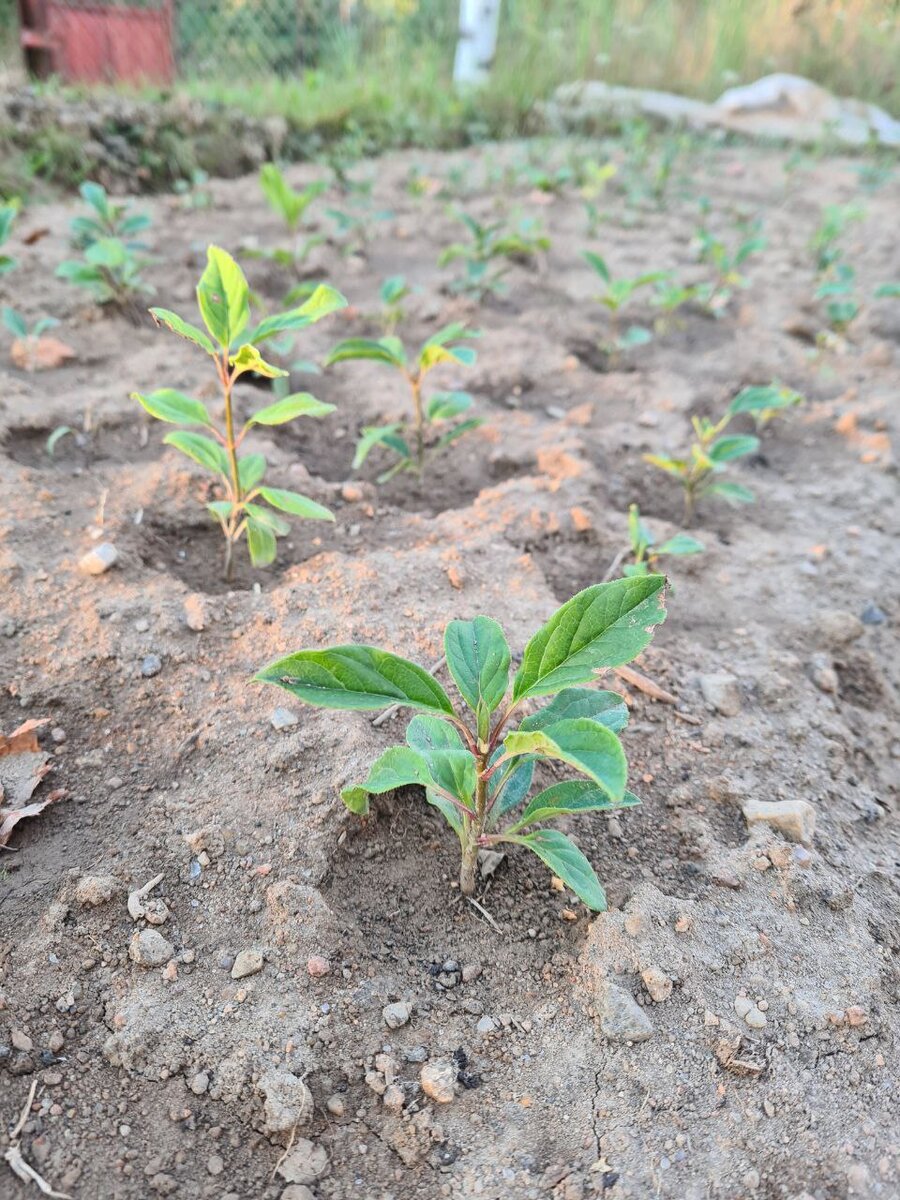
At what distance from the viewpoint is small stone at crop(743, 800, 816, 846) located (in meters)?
1.44

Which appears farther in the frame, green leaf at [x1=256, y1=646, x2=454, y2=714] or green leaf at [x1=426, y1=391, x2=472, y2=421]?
green leaf at [x1=426, y1=391, x2=472, y2=421]

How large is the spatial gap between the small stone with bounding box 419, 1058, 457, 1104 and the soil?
0.04 feet

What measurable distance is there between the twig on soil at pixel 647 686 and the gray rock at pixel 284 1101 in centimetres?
96

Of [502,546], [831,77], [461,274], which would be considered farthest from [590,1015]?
[831,77]

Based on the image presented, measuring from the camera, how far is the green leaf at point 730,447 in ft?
7.26

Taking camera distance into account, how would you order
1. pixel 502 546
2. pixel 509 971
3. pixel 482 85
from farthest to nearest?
pixel 482 85, pixel 502 546, pixel 509 971

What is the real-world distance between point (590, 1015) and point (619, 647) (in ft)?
1.78

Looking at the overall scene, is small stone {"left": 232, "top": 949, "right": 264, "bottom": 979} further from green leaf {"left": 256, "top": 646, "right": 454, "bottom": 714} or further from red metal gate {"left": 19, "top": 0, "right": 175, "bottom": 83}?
red metal gate {"left": 19, "top": 0, "right": 175, "bottom": 83}

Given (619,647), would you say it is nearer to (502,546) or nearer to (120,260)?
(502,546)

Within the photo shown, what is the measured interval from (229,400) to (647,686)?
103cm

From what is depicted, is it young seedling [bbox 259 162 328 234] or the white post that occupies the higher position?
the white post

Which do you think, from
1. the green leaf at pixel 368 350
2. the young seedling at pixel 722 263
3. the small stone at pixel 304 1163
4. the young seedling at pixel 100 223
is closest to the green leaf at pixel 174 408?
the green leaf at pixel 368 350

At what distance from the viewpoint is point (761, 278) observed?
4004 millimetres

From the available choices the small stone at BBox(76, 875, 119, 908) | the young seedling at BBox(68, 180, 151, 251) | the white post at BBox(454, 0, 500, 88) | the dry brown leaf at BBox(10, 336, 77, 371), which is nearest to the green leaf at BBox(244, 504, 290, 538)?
the small stone at BBox(76, 875, 119, 908)
